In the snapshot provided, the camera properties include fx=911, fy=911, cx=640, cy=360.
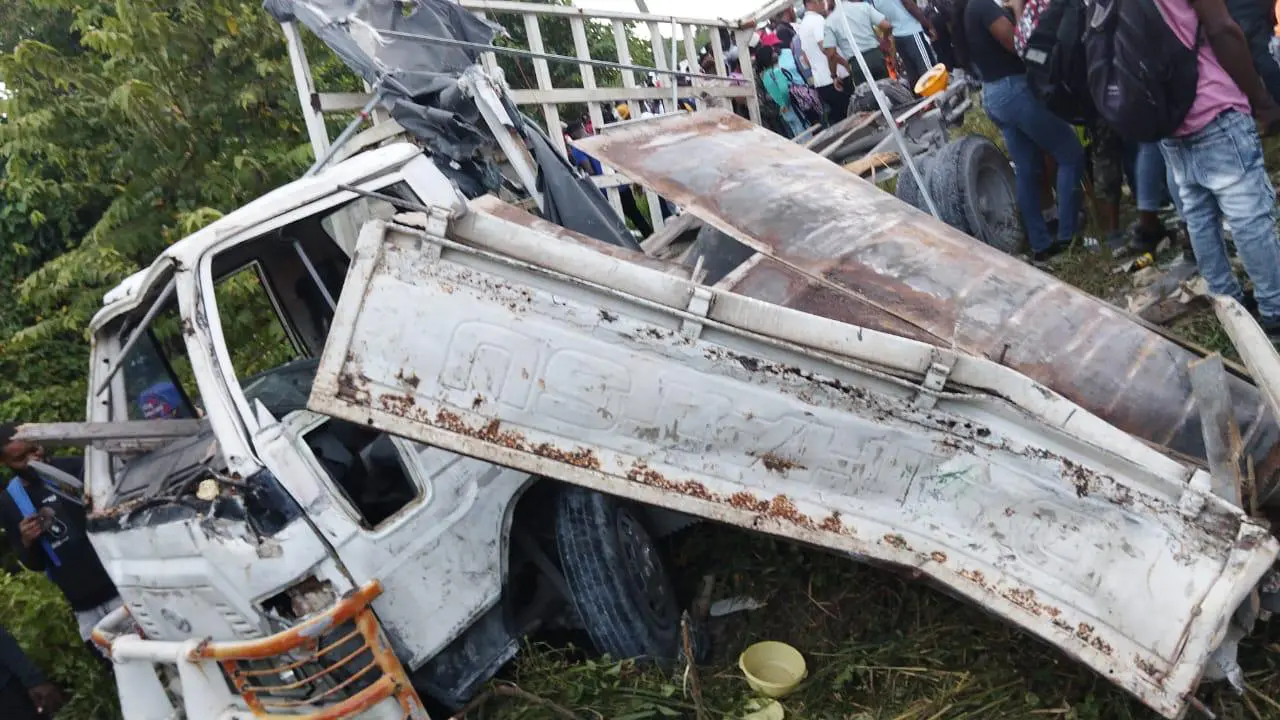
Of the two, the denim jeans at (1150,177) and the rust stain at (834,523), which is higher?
the denim jeans at (1150,177)

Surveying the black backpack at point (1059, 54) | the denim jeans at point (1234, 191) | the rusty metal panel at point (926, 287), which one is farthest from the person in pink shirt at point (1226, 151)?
the rusty metal panel at point (926, 287)

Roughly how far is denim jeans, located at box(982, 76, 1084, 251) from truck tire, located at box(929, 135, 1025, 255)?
0.16 metres

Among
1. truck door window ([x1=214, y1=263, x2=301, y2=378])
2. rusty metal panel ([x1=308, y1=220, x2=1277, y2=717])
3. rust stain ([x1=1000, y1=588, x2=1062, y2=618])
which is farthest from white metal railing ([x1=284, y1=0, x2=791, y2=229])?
rust stain ([x1=1000, y1=588, x2=1062, y2=618])

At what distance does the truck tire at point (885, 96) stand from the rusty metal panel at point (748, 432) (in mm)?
5070

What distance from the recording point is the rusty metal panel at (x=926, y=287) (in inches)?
100

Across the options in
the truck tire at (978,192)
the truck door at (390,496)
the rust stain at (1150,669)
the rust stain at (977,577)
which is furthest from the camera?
the truck tire at (978,192)

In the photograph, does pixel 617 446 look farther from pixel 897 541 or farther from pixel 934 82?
pixel 934 82

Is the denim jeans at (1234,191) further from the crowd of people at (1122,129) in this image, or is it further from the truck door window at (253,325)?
the truck door window at (253,325)

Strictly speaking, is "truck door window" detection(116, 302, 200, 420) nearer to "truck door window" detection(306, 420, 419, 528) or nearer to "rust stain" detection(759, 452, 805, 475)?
"truck door window" detection(306, 420, 419, 528)

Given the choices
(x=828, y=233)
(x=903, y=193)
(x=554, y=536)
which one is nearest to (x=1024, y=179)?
(x=903, y=193)

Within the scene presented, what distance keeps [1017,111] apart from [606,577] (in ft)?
11.0

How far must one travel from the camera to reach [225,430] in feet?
8.96

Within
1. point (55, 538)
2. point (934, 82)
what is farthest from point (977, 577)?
point (934, 82)

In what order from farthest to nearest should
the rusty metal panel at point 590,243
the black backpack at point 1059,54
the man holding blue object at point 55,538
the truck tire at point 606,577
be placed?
the black backpack at point 1059,54
the man holding blue object at point 55,538
the truck tire at point 606,577
the rusty metal panel at point 590,243
